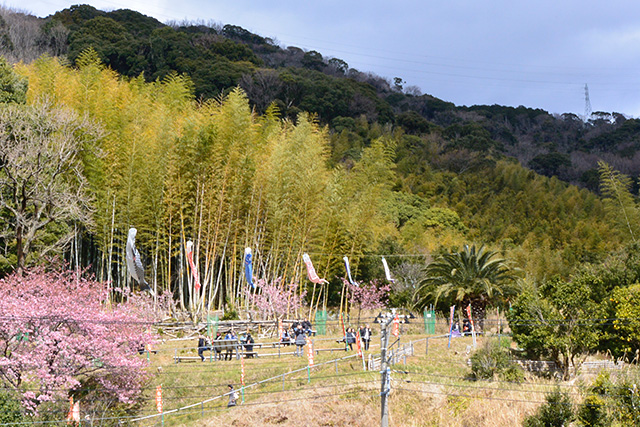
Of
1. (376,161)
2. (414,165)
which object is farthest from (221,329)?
(414,165)

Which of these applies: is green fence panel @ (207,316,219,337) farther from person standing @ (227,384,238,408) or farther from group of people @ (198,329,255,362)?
person standing @ (227,384,238,408)

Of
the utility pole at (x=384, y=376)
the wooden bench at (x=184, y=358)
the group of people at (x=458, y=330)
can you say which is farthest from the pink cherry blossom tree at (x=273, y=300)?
the utility pole at (x=384, y=376)

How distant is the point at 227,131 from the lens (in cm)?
2034

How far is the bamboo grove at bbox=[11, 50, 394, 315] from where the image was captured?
1972 centimetres

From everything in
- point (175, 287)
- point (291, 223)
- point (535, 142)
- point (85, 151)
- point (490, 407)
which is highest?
point (535, 142)

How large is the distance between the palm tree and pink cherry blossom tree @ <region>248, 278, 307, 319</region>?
521 centimetres

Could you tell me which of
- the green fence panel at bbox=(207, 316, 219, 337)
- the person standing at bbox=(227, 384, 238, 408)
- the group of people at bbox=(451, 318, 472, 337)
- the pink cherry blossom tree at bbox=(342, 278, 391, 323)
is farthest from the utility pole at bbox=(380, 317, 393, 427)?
the pink cherry blossom tree at bbox=(342, 278, 391, 323)

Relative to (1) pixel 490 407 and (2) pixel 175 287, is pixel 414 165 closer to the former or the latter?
(2) pixel 175 287

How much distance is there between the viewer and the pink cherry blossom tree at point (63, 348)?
1256 cm

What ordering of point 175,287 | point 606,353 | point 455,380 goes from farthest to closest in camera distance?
1. point 175,287
2. point 606,353
3. point 455,380

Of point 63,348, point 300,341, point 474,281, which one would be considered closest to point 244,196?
point 300,341

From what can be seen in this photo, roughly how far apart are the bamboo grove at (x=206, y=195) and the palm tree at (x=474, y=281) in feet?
12.5

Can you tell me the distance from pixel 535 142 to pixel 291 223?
207ft

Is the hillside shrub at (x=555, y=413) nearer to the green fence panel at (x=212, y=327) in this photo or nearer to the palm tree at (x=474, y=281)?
the palm tree at (x=474, y=281)
